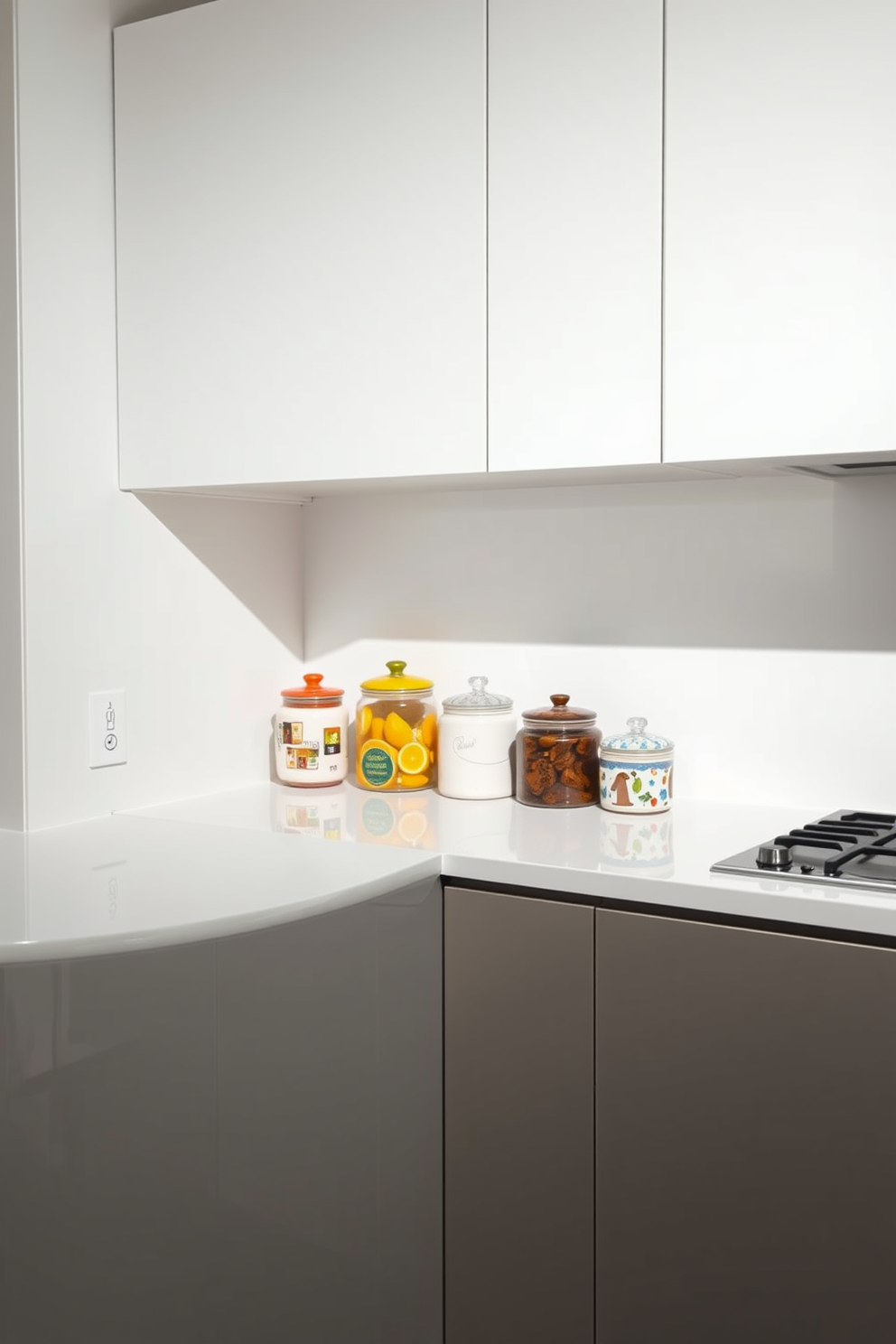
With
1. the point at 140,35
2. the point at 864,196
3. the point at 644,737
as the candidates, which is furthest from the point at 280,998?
the point at 140,35

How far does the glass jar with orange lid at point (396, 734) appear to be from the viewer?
2225 millimetres

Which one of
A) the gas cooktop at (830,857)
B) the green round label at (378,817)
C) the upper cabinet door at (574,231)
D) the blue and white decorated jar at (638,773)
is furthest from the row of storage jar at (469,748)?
the upper cabinet door at (574,231)

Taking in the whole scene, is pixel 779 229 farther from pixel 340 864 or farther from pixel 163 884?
pixel 163 884

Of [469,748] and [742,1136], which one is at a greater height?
[469,748]

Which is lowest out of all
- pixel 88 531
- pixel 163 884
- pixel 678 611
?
pixel 163 884

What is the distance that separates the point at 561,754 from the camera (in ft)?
6.65

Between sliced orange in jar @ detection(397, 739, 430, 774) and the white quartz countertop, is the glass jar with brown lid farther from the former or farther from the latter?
sliced orange in jar @ detection(397, 739, 430, 774)

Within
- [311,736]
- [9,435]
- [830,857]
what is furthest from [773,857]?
[9,435]

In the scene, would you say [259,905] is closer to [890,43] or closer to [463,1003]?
[463,1003]

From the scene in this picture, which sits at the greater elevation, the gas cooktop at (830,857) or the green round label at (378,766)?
the green round label at (378,766)

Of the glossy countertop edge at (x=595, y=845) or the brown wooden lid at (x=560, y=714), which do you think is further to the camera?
the brown wooden lid at (x=560, y=714)

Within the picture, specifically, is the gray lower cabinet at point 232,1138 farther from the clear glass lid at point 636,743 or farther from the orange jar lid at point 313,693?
the orange jar lid at point 313,693

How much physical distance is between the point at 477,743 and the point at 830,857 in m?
0.71

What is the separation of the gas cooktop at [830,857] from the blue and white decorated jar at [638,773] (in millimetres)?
252
